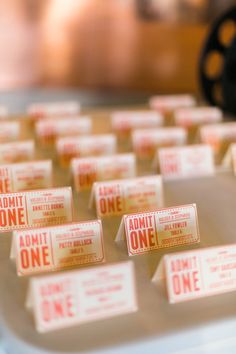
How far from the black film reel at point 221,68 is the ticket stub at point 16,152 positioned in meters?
0.68

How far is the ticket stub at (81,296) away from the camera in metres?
0.62

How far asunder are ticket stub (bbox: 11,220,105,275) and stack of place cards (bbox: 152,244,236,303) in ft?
0.34

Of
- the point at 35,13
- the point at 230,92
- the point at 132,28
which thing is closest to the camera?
the point at 230,92

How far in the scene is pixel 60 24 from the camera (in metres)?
1.90

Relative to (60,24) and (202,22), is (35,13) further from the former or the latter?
(202,22)

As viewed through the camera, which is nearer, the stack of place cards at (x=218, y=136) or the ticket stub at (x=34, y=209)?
the ticket stub at (x=34, y=209)

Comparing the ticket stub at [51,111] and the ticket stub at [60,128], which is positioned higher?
the ticket stub at [51,111]

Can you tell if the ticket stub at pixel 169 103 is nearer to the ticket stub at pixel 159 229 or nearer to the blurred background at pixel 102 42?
the blurred background at pixel 102 42

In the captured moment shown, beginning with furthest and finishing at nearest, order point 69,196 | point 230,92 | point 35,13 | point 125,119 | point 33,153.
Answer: point 35,13 < point 230,92 < point 125,119 < point 33,153 < point 69,196

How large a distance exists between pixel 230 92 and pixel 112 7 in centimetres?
64

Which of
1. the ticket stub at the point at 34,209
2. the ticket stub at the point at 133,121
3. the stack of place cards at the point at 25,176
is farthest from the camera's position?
the ticket stub at the point at 133,121

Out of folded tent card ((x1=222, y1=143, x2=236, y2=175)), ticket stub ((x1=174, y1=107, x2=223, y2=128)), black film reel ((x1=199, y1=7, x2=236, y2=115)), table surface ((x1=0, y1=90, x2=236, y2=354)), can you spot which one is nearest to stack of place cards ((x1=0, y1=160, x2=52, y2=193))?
table surface ((x1=0, y1=90, x2=236, y2=354))

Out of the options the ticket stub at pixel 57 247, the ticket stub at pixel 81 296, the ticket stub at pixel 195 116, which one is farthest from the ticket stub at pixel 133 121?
the ticket stub at pixel 81 296

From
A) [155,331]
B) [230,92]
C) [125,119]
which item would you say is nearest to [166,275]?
[155,331]
